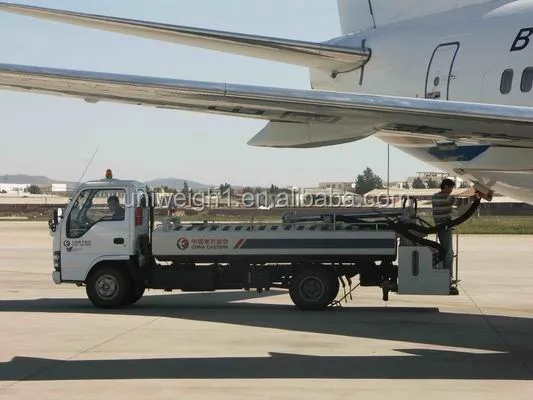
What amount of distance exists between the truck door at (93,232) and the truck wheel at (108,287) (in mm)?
214

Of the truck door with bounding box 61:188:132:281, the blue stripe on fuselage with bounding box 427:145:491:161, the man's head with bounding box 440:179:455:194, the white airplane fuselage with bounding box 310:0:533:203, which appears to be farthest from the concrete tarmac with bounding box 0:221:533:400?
the blue stripe on fuselage with bounding box 427:145:491:161

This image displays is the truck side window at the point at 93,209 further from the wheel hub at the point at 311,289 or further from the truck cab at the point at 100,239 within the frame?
the wheel hub at the point at 311,289

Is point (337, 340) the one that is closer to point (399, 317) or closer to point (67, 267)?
point (399, 317)

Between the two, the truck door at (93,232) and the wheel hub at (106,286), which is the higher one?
the truck door at (93,232)

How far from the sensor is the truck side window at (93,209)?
14570 mm

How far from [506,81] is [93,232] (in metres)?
7.71

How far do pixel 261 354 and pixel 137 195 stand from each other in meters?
5.48

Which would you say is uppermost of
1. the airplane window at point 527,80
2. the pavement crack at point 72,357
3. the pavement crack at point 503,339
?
the airplane window at point 527,80

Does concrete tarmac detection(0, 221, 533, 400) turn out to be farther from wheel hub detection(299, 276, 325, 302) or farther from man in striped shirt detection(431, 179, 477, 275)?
man in striped shirt detection(431, 179, 477, 275)

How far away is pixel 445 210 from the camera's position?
535 inches

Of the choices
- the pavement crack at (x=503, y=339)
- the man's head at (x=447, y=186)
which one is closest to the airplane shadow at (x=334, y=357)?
the pavement crack at (x=503, y=339)

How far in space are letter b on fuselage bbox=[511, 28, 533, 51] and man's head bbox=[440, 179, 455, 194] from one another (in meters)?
2.51

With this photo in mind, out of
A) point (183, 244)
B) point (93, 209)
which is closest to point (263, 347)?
point (183, 244)

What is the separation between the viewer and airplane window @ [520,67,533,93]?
1215 cm
